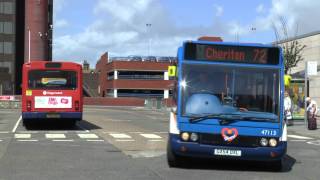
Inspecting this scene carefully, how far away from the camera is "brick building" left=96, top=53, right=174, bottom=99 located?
104312 mm

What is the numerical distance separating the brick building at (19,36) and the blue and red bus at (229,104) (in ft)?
292

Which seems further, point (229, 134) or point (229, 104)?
point (229, 104)

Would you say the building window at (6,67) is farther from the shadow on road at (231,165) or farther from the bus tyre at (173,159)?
the bus tyre at (173,159)

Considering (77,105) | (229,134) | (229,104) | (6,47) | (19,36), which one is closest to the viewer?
(229,134)

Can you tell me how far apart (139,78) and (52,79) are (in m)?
80.0

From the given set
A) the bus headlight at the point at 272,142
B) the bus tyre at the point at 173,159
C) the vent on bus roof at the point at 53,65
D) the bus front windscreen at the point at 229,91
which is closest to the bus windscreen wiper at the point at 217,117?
the bus front windscreen at the point at 229,91

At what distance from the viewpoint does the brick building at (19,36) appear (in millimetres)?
105500

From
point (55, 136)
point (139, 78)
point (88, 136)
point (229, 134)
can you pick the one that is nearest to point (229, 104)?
point (229, 134)

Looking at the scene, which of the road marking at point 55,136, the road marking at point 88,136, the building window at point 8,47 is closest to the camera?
the road marking at point 55,136

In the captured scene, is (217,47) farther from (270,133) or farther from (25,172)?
(25,172)

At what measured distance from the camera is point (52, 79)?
24.9 m

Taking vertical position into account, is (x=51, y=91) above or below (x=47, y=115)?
above

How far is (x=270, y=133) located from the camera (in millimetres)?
11898

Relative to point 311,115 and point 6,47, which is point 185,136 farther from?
point 6,47
